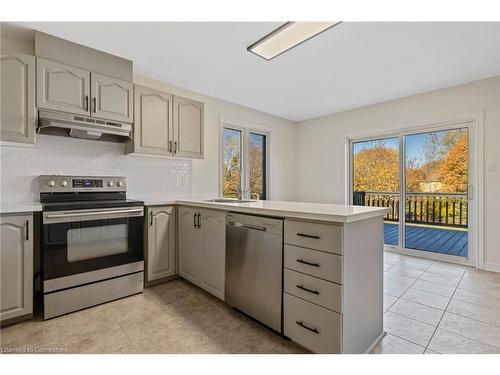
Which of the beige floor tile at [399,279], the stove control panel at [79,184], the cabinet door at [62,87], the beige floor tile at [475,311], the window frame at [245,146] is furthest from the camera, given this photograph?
the window frame at [245,146]

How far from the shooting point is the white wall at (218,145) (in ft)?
11.8

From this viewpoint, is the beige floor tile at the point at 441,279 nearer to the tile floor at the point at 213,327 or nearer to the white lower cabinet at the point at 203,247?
the tile floor at the point at 213,327

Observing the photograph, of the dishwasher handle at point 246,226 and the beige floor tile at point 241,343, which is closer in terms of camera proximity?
the beige floor tile at point 241,343

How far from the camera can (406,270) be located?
3.15 meters

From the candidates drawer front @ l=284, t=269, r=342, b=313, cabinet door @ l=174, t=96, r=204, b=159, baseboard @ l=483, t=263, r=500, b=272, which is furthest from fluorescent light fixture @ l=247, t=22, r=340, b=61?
baseboard @ l=483, t=263, r=500, b=272

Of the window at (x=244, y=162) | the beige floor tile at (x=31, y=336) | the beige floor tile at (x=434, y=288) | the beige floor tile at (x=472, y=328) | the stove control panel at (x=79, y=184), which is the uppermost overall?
the window at (x=244, y=162)

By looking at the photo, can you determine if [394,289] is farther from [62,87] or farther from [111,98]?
[62,87]

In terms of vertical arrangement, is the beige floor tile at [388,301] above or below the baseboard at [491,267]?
below

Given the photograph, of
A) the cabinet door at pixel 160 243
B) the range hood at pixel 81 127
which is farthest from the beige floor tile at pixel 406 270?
the range hood at pixel 81 127

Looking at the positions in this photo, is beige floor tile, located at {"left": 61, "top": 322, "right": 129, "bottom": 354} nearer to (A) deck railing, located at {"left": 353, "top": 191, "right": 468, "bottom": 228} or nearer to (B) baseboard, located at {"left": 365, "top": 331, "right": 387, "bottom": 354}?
(B) baseboard, located at {"left": 365, "top": 331, "right": 387, "bottom": 354}

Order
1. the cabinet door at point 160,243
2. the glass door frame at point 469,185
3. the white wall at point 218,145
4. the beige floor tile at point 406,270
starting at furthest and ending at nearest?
the white wall at point 218,145 → the glass door frame at point 469,185 → the beige floor tile at point 406,270 → the cabinet door at point 160,243

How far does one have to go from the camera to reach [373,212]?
Answer: 1580 millimetres

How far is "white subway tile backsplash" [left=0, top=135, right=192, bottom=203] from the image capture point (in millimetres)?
2262
